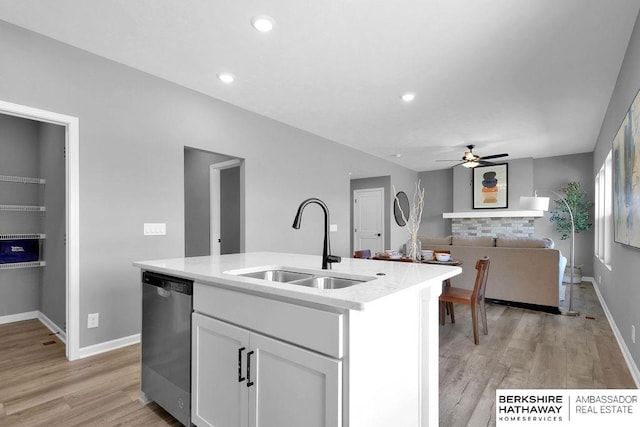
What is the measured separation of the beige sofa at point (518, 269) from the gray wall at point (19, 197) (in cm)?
522

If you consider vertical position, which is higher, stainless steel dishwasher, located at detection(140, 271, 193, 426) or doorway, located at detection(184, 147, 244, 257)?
doorway, located at detection(184, 147, 244, 257)

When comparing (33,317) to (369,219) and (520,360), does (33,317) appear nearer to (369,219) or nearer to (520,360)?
(520,360)

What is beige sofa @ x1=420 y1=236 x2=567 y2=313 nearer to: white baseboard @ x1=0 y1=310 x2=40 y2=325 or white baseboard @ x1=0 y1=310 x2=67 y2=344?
white baseboard @ x1=0 y1=310 x2=67 y2=344

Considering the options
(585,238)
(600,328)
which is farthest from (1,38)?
(585,238)

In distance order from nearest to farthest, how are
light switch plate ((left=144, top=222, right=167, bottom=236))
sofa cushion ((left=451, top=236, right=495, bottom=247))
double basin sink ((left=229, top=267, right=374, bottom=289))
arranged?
double basin sink ((left=229, top=267, right=374, bottom=289)) → light switch plate ((left=144, top=222, right=167, bottom=236)) → sofa cushion ((left=451, top=236, right=495, bottom=247))

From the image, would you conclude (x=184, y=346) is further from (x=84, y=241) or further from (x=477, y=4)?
(x=477, y=4)

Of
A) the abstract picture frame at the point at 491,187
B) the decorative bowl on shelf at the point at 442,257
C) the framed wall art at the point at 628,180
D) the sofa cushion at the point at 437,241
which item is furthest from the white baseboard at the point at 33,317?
the abstract picture frame at the point at 491,187

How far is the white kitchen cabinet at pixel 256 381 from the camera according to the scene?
47.1 inches

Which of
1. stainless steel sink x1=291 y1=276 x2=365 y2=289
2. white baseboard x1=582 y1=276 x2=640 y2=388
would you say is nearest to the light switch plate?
stainless steel sink x1=291 y1=276 x2=365 y2=289

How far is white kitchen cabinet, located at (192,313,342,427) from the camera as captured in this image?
120 centimetres

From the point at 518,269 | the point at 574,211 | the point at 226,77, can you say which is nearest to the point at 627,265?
the point at 518,269

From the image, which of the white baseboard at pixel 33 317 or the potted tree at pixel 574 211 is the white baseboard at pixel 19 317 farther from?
the potted tree at pixel 574 211

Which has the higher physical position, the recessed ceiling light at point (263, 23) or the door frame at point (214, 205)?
the recessed ceiling light at point (263, 23)

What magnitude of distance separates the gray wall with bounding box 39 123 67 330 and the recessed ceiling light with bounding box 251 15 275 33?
231 centimetres
